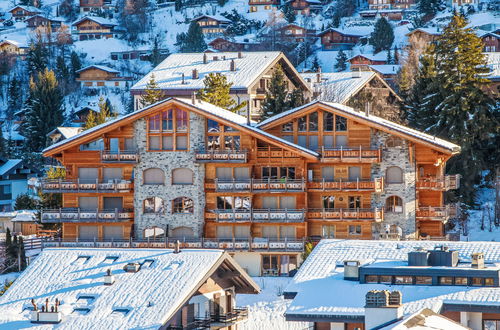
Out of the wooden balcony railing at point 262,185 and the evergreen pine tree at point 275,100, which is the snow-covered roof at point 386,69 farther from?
the wooden balcony railing at point 262,185

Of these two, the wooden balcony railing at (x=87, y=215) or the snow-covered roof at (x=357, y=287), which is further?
the wooden balcony railing at (x=87, y=215)

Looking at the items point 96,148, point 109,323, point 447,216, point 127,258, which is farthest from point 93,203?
point 109,323

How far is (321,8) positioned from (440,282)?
14193 cm

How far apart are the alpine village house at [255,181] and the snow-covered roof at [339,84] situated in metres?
24.6

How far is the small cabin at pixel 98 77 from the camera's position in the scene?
6299 inches

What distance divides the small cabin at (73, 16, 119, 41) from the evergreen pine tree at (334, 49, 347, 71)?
1367 inches

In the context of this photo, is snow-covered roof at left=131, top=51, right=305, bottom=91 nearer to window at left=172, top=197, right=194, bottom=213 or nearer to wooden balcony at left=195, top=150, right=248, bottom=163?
window at left=172, top=197, right=194, bottom=213

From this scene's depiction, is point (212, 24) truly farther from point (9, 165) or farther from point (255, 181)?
point (255, 181)

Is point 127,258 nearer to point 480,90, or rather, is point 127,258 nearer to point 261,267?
point 261,267

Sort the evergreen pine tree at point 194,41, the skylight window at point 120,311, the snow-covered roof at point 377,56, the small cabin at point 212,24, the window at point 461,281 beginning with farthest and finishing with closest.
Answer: the small cabin at point 212,24
the evergreen pine tree at point 194,41
the snow-covered roof at point 377,56
the window at point 461,281
the skylight window at point 120,311

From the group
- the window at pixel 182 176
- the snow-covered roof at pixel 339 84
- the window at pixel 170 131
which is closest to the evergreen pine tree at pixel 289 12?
the snow-covered roof at pixel 339 84

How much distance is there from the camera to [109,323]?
45281 millimetres

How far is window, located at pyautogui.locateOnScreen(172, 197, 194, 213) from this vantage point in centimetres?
7644

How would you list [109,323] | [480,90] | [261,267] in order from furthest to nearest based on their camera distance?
[480,90] < [261,267] < [109,323]
